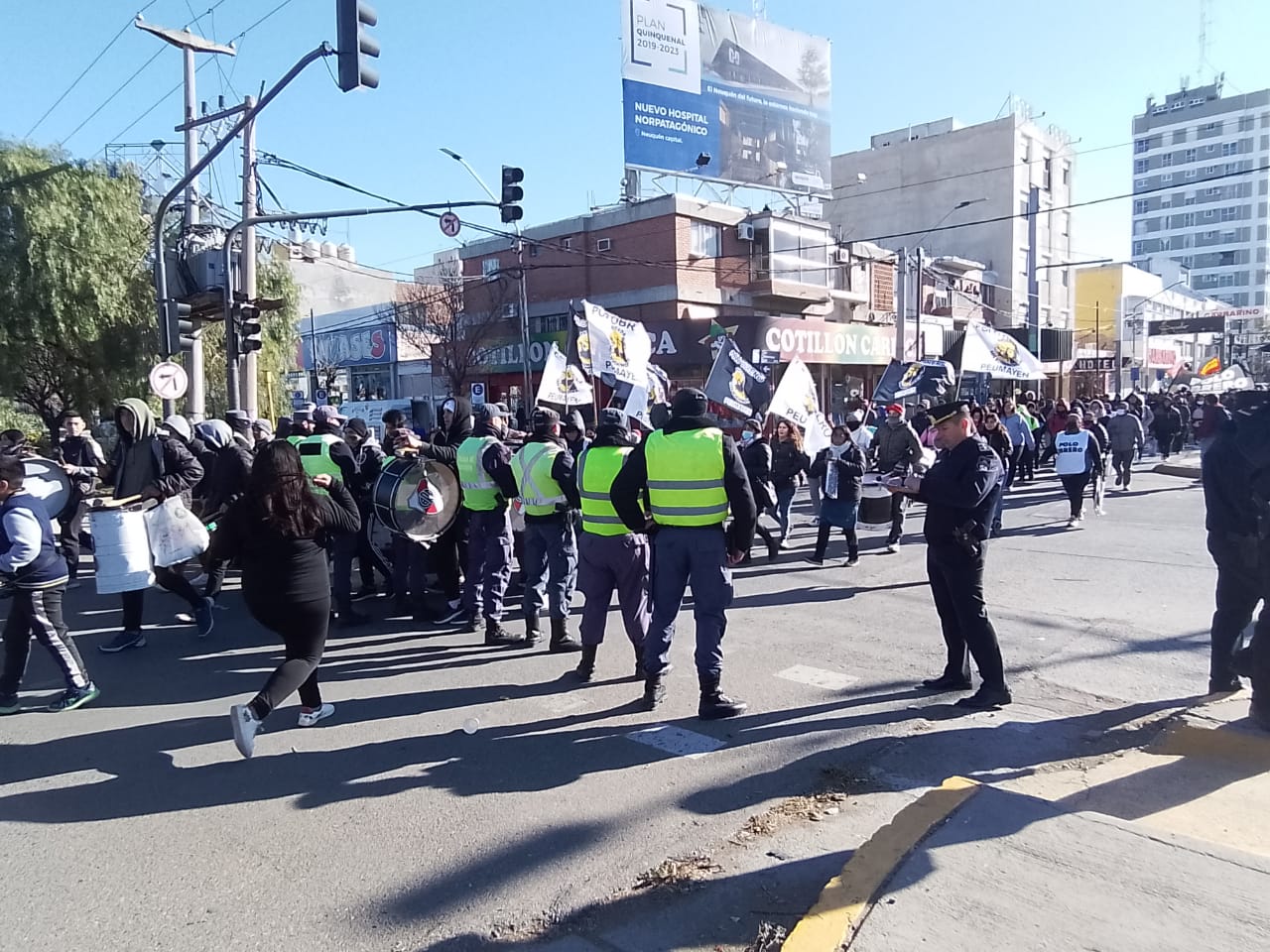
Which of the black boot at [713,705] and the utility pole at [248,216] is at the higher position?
the utility pole at [248,216]

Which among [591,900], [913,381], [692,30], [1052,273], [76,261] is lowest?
[591,900]

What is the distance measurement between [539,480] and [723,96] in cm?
3365

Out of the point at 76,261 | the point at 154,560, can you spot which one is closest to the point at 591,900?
the point at 154,560

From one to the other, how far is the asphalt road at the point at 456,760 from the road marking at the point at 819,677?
2cm

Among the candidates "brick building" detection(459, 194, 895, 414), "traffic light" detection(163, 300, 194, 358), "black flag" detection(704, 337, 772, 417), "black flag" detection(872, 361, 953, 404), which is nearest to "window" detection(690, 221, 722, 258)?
"brick building" detection(459, 194, 895, 414)

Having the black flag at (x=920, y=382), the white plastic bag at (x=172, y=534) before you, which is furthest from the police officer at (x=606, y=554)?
the black flag at (x=920, y=382)

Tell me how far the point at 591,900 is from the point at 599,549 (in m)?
2.81

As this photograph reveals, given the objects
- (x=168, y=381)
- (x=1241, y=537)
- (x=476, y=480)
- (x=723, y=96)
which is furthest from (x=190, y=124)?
(x=723, y=96)

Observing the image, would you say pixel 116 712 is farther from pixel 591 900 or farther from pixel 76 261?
pixel 76 261

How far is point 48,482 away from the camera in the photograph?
22.0 ft

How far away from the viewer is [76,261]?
1834 cm

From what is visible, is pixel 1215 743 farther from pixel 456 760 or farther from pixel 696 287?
pixel 696 287

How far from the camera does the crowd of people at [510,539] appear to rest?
4.86 metres

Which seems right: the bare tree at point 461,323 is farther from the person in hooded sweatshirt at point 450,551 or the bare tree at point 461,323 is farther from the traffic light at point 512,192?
the person in hooded sweatshirt at point 450,551
